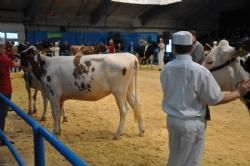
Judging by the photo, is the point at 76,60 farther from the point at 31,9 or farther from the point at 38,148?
the point at 31,9

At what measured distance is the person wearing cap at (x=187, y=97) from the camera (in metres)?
2.82

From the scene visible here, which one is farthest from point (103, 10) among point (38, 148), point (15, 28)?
point (38, 148)

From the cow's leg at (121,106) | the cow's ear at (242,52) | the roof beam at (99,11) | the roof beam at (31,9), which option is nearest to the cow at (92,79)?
the cow's leg at (121,106)

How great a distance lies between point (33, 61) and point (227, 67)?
456cm

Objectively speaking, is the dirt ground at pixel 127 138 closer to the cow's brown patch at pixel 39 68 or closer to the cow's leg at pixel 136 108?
the cow's leg at pixel 136 108

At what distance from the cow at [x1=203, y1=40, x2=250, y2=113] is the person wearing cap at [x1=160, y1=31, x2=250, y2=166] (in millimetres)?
894

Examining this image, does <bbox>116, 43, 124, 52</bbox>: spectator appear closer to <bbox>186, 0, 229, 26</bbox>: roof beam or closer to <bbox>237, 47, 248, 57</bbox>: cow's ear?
<bbox>186, 0, 229, 26</bbox>: roof beam

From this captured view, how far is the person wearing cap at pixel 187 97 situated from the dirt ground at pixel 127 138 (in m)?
2.26

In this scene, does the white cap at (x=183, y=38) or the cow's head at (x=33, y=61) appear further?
the cow's head at (x=33, y=61)

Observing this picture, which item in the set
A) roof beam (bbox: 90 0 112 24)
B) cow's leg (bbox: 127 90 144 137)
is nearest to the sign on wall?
roof beam (bbox: 90 0 112 24)

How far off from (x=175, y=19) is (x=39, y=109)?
1129 inches

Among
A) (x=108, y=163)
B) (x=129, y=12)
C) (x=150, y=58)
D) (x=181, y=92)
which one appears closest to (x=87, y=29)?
(x=129, y=12)

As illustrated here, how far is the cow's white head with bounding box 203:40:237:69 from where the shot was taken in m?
3.79

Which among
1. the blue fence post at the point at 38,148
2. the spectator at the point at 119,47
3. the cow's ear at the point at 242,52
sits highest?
the spectator at the point at 119,47
